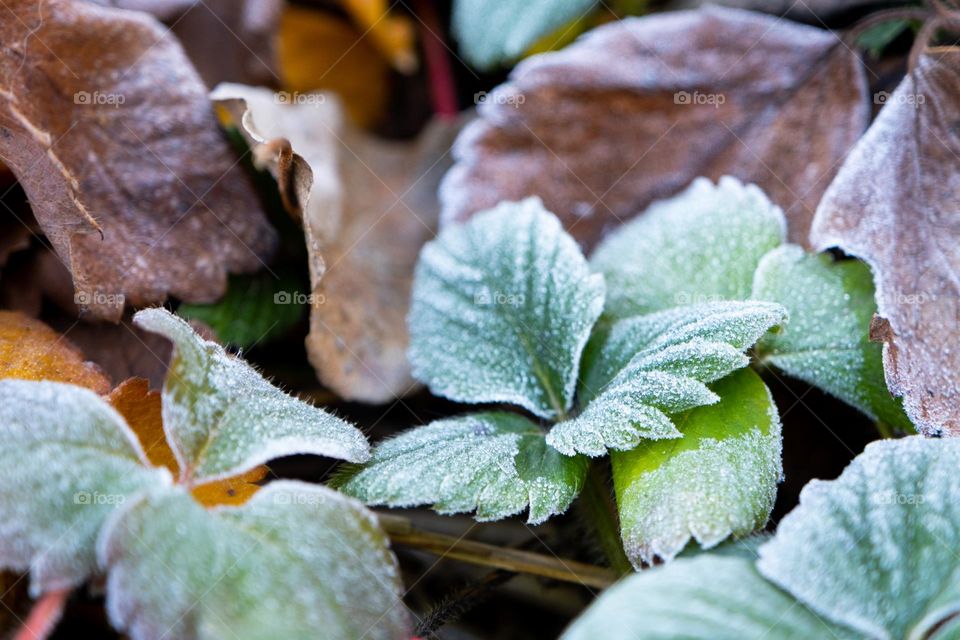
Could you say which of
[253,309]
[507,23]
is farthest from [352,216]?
[507,23]

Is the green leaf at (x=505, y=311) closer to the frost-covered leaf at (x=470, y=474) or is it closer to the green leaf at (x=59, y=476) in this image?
the frost-covered leaf at (x=470, y=474)

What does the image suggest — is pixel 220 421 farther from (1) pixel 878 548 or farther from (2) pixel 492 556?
(1) pixel 878 548

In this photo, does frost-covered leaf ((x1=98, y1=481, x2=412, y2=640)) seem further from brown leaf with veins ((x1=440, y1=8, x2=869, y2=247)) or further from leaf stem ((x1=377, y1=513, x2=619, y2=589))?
brown leaf with veins ((x1=440, y1=8, x2=869, y2=247))

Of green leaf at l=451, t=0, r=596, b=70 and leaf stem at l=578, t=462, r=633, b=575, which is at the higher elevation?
green leaf at l=451, t=0, r=596, b=70

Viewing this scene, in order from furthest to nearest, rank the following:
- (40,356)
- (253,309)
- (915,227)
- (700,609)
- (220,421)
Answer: (253,309)
(915,227)
(40,356)
(220,421)
(700,609)

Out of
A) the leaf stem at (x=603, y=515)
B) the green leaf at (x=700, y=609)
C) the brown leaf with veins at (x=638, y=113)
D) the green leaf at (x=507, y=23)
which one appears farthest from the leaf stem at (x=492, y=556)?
the green leaf at (x=507, y=23)

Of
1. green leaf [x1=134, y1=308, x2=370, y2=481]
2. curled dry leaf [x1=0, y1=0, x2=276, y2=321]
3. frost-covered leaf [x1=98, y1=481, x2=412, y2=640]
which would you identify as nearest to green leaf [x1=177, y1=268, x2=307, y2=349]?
curled dry leaf [x1=0, y1=0, x2=276, y2=321]
